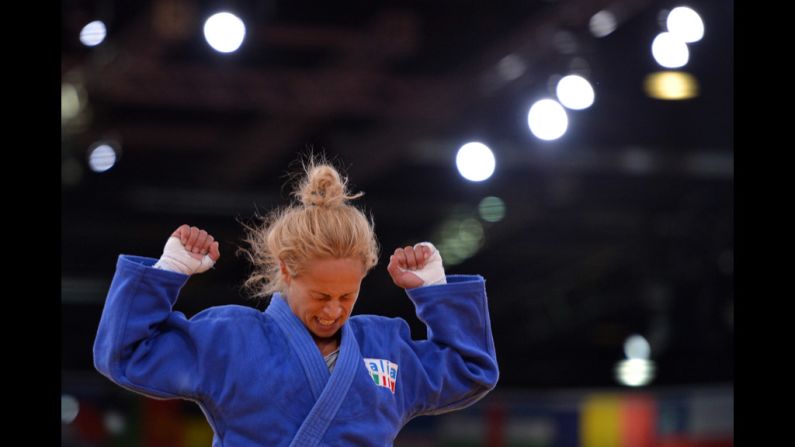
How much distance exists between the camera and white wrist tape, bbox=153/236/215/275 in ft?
6.23

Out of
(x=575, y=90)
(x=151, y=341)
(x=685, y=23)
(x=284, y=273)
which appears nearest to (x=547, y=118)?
(x=575, y=90)

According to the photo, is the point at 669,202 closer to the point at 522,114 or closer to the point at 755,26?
the point at 522,114

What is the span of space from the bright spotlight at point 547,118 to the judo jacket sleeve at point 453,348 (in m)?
3.96

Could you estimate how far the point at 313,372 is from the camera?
1.86 metres

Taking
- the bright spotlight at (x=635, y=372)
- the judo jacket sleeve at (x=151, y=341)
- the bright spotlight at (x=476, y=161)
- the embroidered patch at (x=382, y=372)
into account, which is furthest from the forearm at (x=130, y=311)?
the bright spotlight at (x=635, y=372)

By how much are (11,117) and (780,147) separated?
4.37ft

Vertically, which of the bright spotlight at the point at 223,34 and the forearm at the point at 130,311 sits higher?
the bright spotlight at the point at 223,34

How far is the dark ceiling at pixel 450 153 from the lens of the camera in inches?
232

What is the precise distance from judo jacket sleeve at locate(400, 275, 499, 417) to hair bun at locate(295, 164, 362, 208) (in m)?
0.20

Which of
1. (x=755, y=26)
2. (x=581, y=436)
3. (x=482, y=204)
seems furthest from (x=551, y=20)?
(x=755, y=26)

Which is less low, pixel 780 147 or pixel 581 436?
pixel 780 147

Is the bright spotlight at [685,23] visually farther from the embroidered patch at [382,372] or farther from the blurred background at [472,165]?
the embroidered patch at [382,372]

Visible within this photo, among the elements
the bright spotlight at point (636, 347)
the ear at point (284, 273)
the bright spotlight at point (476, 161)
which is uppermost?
the bright spotlight at point (476, 161)

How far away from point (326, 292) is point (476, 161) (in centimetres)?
455
